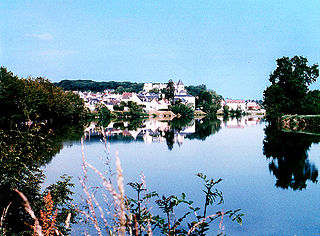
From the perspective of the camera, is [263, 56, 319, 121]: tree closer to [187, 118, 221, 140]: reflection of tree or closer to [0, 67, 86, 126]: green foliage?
[187, 118, 221, 140]: reflection of tree

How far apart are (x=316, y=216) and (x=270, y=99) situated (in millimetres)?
37621

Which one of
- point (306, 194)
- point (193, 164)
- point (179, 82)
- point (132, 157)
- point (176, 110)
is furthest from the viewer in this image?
point (179, 82)

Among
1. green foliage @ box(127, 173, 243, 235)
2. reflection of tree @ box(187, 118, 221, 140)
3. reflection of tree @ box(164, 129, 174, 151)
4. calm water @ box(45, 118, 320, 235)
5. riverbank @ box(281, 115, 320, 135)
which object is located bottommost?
calm water @ box(45, 118, 320, 235)

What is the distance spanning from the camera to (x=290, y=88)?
45906 mm

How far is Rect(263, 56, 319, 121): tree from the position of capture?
4525 centimetres

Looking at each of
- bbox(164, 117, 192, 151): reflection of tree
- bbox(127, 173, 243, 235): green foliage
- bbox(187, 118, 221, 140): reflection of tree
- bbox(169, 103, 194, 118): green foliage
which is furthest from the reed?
bbox(169, 103, 194, 118): green foliage

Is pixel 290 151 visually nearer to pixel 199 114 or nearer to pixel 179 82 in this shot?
pixel 199 114

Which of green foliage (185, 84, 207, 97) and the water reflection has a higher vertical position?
green foliage (185, 84, 207, 97)

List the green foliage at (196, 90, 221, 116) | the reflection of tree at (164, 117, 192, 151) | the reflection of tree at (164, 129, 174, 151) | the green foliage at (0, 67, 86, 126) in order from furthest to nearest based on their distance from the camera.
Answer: the green foliage at (196, 90, 221, 116) → the green foliage at (0, 67, 86, 126) → the reflection of tree at (164, 117, 192, 151) → the reflection of tree at (164, 129, 174, 151)

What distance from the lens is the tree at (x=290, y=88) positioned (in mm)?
45250

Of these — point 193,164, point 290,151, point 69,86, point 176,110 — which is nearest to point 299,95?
point 290,151

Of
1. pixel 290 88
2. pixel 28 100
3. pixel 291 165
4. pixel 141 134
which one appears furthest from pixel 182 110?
pixel 291 165

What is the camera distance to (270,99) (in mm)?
45281

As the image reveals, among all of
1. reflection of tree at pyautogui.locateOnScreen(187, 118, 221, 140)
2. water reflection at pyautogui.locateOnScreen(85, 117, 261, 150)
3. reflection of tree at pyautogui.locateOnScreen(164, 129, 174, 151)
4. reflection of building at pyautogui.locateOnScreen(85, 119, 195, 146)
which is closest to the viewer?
reflection of tree at pyautogui.locateOnScreen(164, 129, 174, 151)
